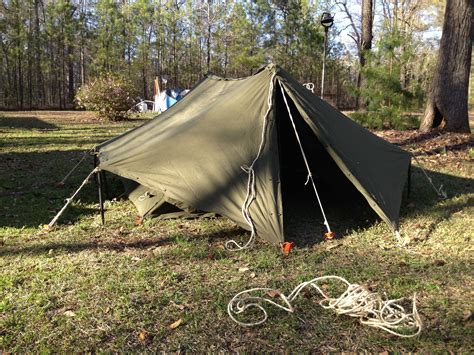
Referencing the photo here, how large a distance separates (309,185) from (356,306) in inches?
121

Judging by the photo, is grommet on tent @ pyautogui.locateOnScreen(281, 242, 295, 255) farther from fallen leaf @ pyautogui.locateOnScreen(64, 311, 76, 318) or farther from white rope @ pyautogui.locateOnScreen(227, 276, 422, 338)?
fallen leaf @ pyautogui.locateOnScreen(64, 311, 76, 318)

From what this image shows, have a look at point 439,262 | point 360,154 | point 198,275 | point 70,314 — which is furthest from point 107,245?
point 439,262

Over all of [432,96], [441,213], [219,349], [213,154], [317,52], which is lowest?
[219,349]

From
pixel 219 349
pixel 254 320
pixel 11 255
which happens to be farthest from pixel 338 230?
pixel 11 255

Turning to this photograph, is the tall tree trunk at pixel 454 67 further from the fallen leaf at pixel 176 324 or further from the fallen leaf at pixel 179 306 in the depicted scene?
the fallen leaf at pixel 176 324

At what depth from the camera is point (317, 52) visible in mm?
25391

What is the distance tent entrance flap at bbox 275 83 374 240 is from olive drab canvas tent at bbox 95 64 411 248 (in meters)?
0.06

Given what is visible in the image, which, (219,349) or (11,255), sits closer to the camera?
(219,349)

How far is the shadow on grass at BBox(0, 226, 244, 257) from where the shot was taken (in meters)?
3.87

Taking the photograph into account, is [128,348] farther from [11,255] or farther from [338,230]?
[338,230]

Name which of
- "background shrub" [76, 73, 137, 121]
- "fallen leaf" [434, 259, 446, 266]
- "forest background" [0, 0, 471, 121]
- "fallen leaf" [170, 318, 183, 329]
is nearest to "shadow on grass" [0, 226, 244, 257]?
"fallen leaf" [170, 318, 183, 329]

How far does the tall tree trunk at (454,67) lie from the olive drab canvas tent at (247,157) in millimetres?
4328

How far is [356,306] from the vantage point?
2.83 metres

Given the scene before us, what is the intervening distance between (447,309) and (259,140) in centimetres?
224
